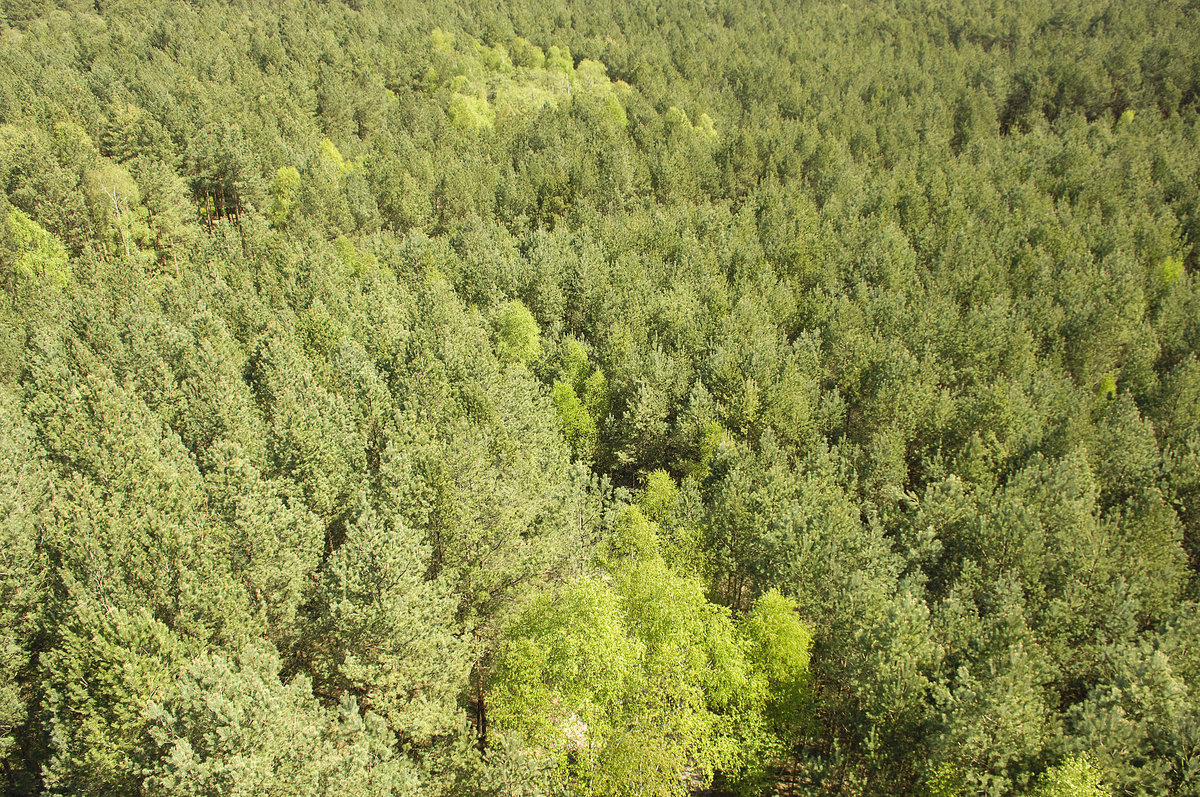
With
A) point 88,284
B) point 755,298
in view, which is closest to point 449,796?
point 755,298

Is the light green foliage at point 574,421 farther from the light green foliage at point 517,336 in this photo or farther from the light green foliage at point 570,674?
the light green foliage at point 570,674

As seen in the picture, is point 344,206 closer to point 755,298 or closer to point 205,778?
point 755,298

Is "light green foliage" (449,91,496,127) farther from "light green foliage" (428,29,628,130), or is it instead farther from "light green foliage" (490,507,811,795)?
"light green foliage" (490,507,811,795)

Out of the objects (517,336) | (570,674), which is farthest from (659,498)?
(517,336)

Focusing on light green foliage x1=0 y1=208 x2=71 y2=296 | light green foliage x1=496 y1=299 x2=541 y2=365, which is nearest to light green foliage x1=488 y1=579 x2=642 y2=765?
light green foliage x1=496 y1=299 x2=541 y2=365

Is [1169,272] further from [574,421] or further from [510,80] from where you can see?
[510,80]
